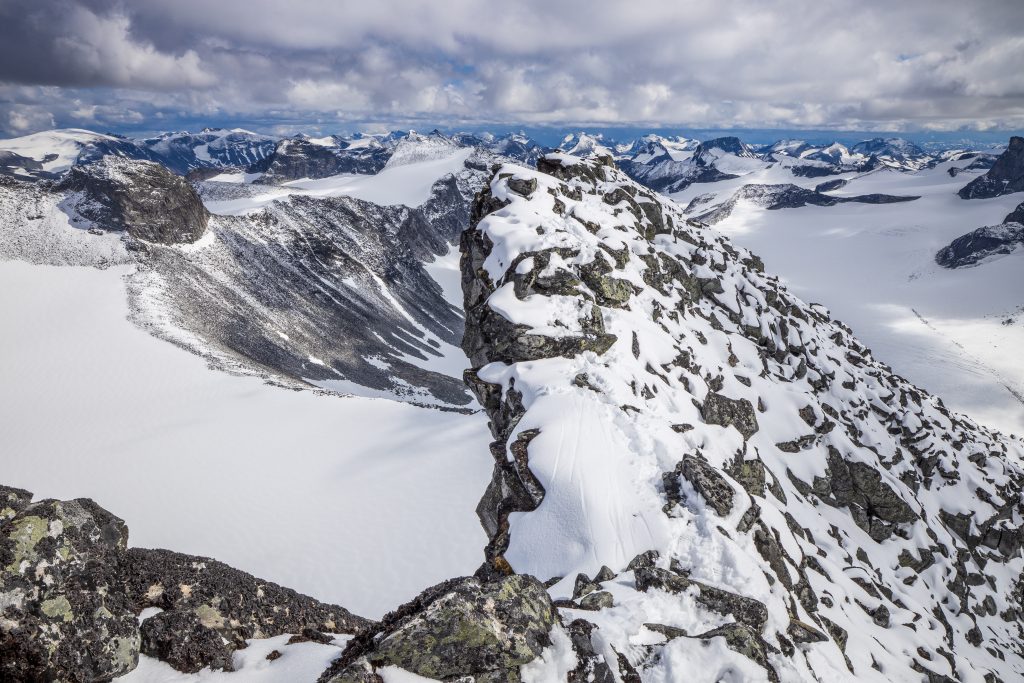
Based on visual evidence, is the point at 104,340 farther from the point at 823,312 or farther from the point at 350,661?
the point at 823,312

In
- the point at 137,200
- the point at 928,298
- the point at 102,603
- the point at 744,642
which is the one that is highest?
the point at 137,200

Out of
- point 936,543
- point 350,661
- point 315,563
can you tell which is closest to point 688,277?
point 936,543

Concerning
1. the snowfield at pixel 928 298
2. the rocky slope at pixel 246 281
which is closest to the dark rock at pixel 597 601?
the rocky slope at pixel 246 281

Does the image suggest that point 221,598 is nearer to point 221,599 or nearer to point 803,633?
point 221,599

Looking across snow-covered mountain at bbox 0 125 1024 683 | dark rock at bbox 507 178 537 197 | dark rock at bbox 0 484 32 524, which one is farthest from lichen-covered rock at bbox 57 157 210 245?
dark rock at bbox 0 484 32 524

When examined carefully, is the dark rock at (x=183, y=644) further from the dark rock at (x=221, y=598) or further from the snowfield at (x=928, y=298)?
the snowfield at (x=928, y=298)

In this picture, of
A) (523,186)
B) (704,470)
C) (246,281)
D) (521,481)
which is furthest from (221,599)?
(246,281)
